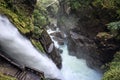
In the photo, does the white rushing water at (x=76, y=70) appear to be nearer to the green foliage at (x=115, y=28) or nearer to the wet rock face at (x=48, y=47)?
the wet rock face at (x=48, y=47)

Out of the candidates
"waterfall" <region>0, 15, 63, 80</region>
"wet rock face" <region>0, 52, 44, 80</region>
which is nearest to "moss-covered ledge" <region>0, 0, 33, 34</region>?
"waterfall" <region>0, 15, 63, 80</region>

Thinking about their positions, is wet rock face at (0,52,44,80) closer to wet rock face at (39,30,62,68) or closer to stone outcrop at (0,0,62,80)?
stone outcrop at (0,0,62,80)

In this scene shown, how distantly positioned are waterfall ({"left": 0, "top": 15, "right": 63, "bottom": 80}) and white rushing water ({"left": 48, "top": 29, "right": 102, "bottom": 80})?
2697 mm

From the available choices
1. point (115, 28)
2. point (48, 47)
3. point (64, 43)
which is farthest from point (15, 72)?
point (64, 43)

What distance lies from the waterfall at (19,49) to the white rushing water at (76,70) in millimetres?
2697

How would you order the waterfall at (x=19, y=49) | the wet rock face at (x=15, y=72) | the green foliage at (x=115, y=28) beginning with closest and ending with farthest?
1. the wet rock face at (x=15, y=72)
2. the waterfall at (x=19, y=49)
3. the green foliage at (x=115, y=28)

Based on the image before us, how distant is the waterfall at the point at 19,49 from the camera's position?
941 cm

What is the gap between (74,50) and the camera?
1655cm

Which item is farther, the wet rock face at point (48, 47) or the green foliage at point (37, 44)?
the wet rock face at point (48, 47)

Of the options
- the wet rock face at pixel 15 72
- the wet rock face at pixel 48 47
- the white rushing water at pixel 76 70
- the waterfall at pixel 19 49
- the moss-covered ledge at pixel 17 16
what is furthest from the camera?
the white rushing water at pixel 76 70

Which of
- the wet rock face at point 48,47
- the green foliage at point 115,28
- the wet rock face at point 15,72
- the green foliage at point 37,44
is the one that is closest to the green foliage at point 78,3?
the green foliage at point 115,28

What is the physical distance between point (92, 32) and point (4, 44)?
24.4 feet

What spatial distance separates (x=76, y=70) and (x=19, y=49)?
554 cm

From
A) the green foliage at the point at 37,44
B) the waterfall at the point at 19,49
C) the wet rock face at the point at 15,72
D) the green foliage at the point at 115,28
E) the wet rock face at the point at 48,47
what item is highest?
the green foliage at the point at 115,28
